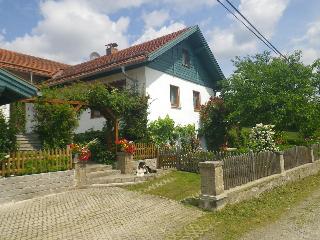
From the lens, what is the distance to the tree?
Answer: 17894 mm

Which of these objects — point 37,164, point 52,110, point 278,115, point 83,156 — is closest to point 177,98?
point 278,115

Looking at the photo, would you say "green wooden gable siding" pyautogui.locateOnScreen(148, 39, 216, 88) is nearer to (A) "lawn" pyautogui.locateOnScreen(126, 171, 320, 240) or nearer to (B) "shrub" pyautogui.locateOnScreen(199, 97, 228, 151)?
(B) "shrub" pyautogui.locateOnScreen(199, 97, 228, 151)

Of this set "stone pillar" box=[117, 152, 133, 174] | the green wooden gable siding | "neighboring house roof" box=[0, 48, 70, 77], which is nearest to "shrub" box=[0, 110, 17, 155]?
"stone pillar" box=[117, 152, 133, 174]

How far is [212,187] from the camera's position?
8.95m

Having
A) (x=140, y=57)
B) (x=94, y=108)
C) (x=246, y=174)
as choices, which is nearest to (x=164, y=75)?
(x=140, y=57)

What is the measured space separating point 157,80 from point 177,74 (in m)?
2.10

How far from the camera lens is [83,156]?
1082 centimetres

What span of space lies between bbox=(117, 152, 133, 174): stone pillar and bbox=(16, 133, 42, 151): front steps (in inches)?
125

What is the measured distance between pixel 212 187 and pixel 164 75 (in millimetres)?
10553

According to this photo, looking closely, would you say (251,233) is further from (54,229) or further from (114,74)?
(114,74)

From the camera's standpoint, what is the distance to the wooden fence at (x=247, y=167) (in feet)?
32.1

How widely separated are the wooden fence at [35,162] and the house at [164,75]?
7.03m

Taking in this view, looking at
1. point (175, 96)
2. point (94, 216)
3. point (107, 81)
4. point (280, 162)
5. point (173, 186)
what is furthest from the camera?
point (175, 96)

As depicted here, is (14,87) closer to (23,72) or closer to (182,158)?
(182,158)
